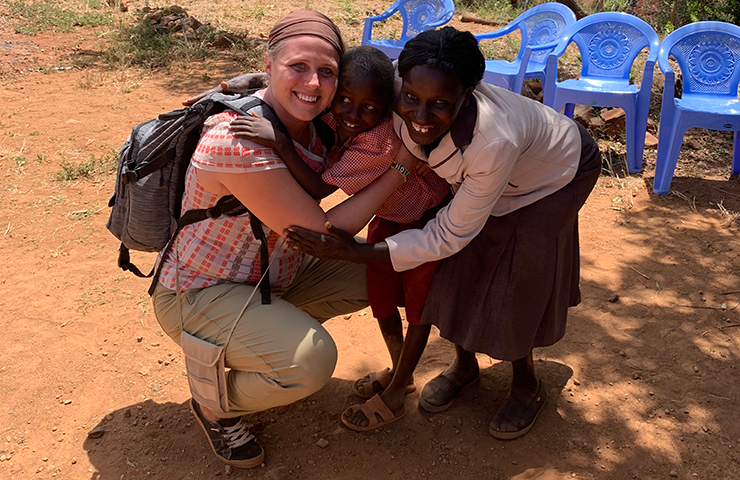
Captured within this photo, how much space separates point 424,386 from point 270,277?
857 millimetres

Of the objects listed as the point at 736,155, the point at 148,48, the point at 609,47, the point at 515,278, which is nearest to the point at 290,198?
the point at 515,278

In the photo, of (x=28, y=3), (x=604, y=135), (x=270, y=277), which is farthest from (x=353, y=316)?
(x=28, y=3)

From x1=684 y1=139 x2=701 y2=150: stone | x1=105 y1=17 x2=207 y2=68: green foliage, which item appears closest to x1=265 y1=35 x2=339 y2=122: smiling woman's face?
x1=684 y1=139 x2=701 y2=150: stone

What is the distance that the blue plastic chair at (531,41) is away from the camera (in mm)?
5273

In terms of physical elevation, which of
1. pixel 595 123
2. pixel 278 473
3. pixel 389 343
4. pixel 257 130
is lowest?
pixel 278 473

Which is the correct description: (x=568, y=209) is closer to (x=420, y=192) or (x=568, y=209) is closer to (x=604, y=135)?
(x=420, y=192)

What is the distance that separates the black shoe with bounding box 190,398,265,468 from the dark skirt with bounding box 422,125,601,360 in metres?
0.79

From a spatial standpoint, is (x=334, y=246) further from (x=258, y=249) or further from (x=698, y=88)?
(x=698, y=88)

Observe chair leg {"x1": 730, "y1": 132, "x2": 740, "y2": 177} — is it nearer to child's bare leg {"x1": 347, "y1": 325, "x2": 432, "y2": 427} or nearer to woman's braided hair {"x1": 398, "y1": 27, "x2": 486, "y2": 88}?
child's bare leg {"x1": 347, "y1": 325, "x2": 432, "y2": 427}

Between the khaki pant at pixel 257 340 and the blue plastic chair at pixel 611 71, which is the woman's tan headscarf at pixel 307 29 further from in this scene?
the blue plastic chair at pixel 611 71

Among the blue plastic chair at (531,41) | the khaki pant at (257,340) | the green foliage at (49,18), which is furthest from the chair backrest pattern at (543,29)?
the green foliage at (49,18)

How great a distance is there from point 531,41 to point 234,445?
196 inches

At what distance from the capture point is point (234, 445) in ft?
7.50

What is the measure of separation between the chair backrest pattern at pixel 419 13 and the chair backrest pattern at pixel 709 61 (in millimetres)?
2459
